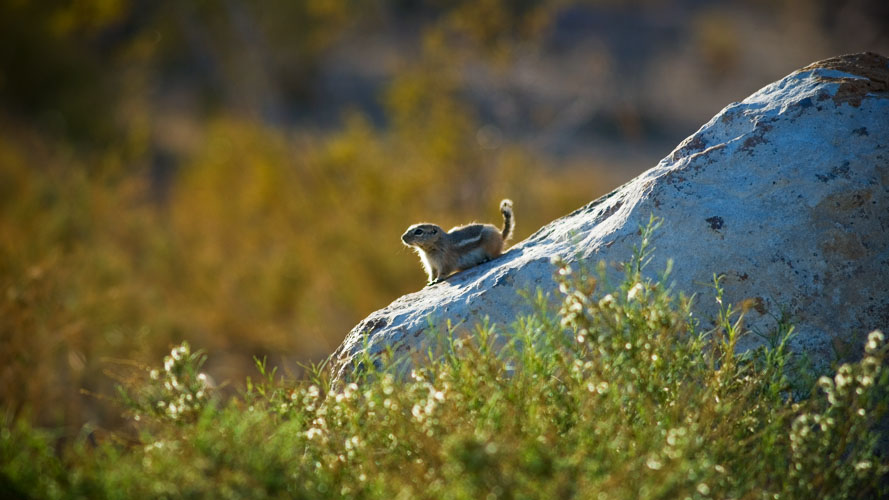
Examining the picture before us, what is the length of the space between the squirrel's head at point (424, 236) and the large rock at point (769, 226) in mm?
1050

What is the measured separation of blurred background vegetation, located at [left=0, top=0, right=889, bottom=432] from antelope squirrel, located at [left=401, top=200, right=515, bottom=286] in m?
1.71

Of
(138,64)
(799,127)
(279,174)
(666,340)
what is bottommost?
(666,340)

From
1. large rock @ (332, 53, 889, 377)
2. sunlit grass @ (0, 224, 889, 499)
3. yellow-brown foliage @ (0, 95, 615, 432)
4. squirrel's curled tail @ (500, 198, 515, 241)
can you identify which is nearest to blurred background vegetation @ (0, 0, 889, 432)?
yellow-brown foliage @ (0, 95, 615, 432)

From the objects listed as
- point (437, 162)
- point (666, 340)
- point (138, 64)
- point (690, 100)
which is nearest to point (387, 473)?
point (666, 340)

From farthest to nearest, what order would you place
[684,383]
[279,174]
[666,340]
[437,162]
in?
[279,174] → [437,162] → [684,383] → [666,340]

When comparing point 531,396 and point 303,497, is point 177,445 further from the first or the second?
point 531,396

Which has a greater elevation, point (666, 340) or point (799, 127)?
point (799, 127)

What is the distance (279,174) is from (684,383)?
12.6m

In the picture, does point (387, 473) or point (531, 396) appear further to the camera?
point (531, 396)

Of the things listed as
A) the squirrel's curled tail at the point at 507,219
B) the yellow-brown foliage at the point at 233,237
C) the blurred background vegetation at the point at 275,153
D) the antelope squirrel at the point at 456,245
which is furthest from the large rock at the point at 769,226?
the yellow-brown foliage at the point at 233,237

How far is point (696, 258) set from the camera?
421cm

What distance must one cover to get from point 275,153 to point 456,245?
1154 cm

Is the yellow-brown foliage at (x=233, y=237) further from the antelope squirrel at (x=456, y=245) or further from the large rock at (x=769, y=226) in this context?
the large rock at (x=769, y=226)

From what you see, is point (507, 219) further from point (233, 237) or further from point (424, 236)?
point (233, 237)
